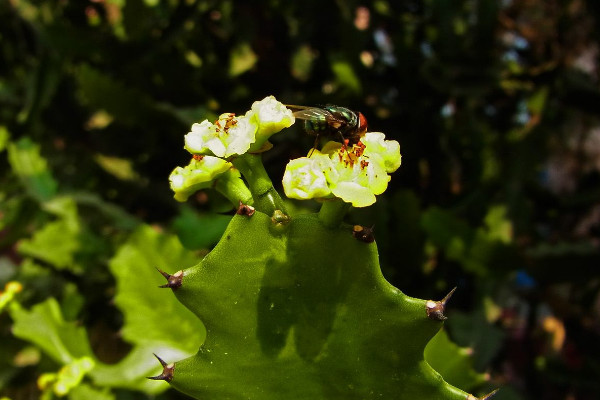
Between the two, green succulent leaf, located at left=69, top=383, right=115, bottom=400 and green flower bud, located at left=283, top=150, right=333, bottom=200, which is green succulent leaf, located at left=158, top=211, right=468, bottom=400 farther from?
green succulent leaf, located at left=69, top=383, right=115, bottom=400

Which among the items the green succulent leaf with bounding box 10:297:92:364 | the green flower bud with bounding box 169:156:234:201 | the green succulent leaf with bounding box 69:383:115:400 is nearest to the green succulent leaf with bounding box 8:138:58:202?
the green succulent leaf with bounding box 10:297:92:364

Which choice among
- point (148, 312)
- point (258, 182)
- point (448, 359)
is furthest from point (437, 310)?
point (148, 312)

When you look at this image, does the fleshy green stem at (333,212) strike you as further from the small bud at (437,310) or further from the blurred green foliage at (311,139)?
the blurred green foliage at (311,139)

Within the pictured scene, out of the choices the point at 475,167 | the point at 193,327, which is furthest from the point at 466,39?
the point at 193,327

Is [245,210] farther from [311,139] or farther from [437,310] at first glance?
[311,139]

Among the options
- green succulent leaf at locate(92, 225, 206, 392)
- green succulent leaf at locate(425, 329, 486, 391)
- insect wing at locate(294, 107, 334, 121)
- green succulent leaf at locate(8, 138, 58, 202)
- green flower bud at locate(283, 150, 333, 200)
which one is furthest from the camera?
green succulent leaf at locate(8, 138, 58, 202)

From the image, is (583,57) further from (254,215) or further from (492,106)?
(254,215)

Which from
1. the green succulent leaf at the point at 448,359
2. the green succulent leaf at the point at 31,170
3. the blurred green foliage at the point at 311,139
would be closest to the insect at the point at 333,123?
the green succulent leaf at the point at 448,359
